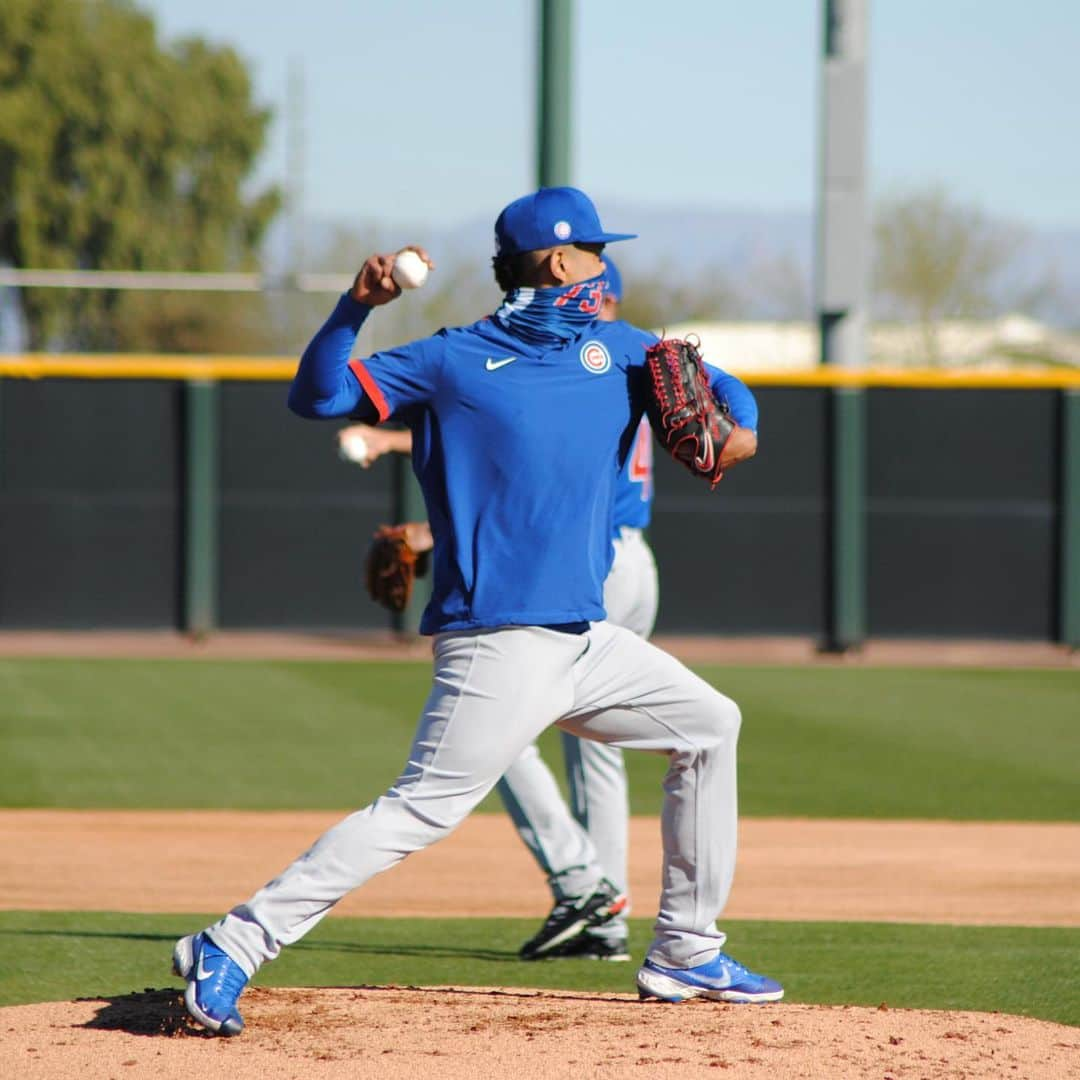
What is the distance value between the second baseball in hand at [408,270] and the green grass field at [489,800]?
6.81ft

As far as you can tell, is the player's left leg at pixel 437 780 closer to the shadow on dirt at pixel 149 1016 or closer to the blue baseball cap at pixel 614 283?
the shadow on dirt at pixel 149 1016

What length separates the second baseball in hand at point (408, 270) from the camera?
12.6ft

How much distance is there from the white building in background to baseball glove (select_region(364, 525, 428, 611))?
3927 centimetres

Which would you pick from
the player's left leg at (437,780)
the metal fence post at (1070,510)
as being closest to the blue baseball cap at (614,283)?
the player's left leg at (437,780)

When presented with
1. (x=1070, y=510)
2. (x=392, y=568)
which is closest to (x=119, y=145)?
(x=1070, y=510)

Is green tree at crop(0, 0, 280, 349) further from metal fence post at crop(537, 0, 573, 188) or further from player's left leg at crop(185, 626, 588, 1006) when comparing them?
player's left leg at crop(185, 626, 588, 1006)

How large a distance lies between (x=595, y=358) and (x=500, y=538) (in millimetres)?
465

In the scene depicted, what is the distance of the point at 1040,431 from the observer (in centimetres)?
1581

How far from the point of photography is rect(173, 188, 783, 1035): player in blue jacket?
4.03 metres

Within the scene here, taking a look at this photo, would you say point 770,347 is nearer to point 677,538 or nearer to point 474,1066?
point 677,538

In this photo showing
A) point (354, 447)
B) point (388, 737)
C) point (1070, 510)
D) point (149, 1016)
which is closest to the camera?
point (149, 1016)

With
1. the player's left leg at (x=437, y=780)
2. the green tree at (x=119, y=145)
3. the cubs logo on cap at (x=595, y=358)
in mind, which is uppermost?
the green tree at (x=119, y=145)

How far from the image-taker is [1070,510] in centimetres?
1571

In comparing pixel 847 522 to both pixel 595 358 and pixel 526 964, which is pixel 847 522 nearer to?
pixel 526 964
